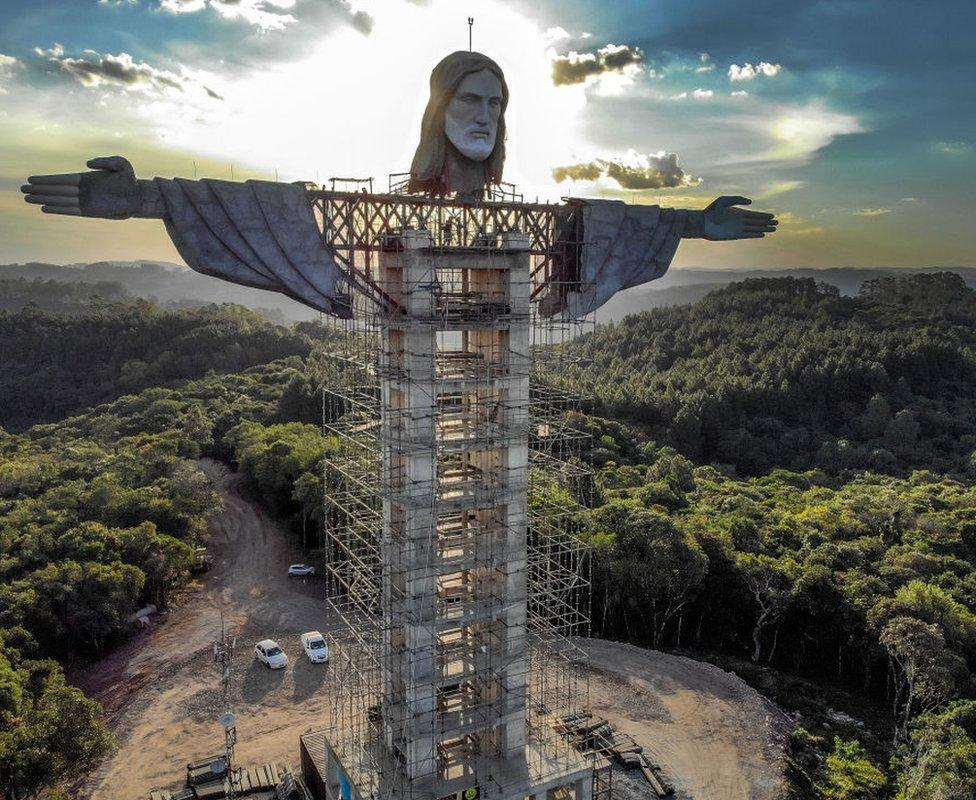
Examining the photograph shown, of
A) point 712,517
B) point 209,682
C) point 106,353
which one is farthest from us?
point 106,353

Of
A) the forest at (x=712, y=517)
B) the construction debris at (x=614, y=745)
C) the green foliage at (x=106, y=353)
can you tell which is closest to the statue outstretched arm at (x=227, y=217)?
the forest at (x=712, y=517)

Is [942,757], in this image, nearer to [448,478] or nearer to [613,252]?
[448,478]

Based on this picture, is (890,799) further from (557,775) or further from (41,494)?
(41,494)

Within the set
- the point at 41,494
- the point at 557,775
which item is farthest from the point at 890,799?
the point at 41,494

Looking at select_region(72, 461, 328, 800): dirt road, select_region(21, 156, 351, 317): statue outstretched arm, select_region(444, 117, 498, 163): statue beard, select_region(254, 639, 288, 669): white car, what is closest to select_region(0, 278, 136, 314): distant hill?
select_region(72, 461, 328, 800): dirt road

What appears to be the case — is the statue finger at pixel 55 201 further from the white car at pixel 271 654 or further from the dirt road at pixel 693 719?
the dirt road at pixel 693 719

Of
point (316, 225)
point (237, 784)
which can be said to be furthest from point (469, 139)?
point (237, 784)
